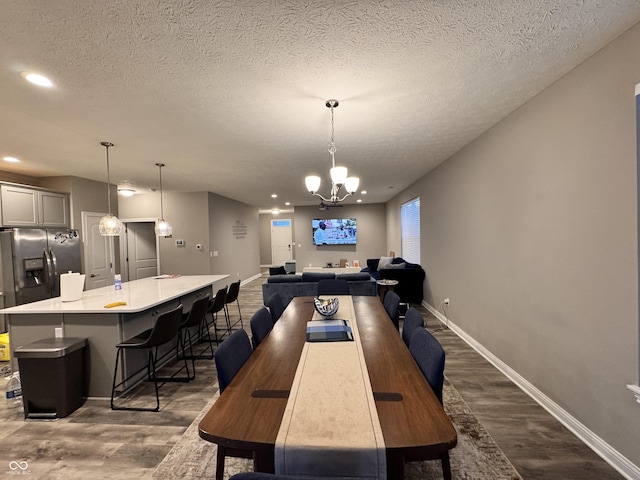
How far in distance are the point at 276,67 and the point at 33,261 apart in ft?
14.7

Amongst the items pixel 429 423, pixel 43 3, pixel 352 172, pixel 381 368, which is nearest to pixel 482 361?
pixel 381 368

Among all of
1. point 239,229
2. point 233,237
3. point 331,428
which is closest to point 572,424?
point 331,428

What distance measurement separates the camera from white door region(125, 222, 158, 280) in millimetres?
6902

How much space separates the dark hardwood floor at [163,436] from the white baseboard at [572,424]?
42mm

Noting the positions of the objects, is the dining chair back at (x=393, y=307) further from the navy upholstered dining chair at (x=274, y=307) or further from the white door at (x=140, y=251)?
the white door at (x=140, y=251)

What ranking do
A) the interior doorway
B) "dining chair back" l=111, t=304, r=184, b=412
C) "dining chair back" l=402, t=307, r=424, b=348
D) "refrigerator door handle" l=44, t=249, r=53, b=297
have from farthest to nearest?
1. the interior doorway
2. "refrigerator door handle" l=44, t=249, r=53, b=297
3. "dining chair back" l=111, t=304, r=184, b=412
4. "dining chair back" l=402, t=307, r=424, b=348

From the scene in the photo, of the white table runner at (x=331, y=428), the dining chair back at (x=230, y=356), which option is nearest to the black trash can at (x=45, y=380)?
the dining chair back at (x=230, y=356)

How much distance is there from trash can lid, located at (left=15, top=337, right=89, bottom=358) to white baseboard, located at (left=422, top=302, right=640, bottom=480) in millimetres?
3972

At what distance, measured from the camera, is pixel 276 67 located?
1847 mm

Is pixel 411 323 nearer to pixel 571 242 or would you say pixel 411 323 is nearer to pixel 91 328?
pixel 571 242

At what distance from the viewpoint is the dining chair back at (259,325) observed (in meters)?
2.07

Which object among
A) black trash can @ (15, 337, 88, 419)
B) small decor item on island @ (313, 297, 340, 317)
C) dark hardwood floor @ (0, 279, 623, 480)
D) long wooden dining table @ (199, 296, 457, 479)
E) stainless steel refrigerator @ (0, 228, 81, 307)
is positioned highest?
stainless steel refrigerator @ (0, 228, 81, 307)

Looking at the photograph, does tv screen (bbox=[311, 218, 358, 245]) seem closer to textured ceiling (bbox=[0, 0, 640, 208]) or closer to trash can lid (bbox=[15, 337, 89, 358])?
textured ceiling (bbox=[0, 0, 640, 208])

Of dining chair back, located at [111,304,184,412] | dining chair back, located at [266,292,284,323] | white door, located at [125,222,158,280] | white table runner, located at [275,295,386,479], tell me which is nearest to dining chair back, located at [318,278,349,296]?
dining chair back, located at [266,292,284,323]
